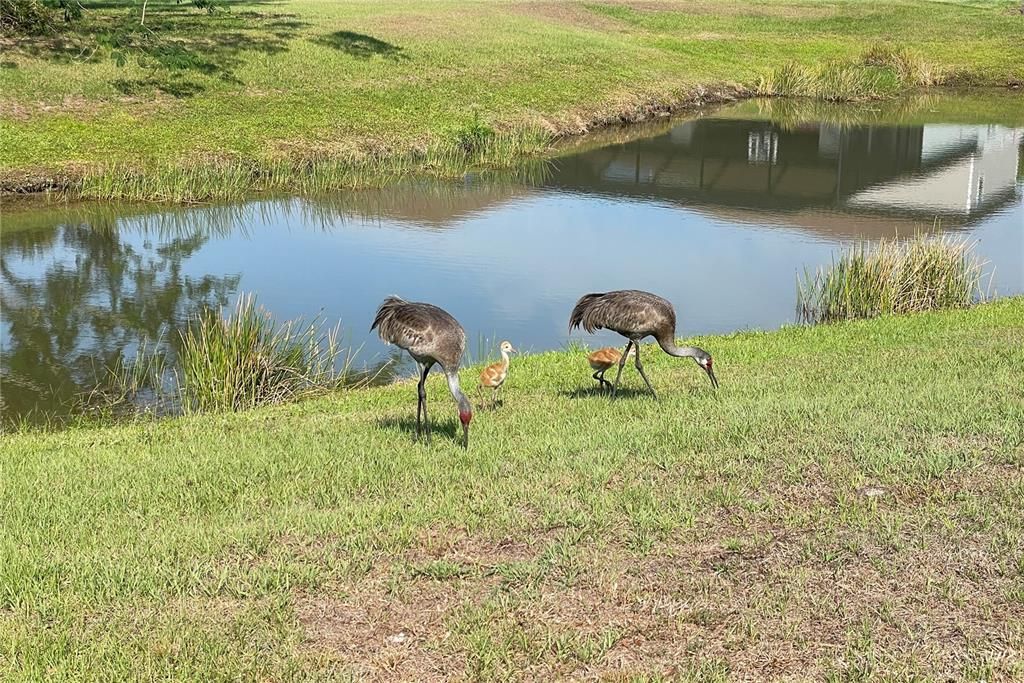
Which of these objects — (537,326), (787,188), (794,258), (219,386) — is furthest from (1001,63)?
(219,386)

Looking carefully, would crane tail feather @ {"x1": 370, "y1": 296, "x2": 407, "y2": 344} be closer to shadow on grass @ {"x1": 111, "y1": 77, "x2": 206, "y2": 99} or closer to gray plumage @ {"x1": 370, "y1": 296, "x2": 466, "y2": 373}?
gray plumage @ {"x1": 370, "y1": 296, "x2": 466, "y2": 373}

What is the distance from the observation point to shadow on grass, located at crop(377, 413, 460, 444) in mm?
9570

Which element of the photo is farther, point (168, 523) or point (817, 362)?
point (817, 362)

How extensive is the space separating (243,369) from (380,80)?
22.4m

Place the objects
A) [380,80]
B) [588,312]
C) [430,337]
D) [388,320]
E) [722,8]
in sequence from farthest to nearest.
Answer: [722,8], [380,80], [588,312], [388,320], [430,337]

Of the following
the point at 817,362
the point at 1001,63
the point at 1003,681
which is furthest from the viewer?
the point at 1001,63

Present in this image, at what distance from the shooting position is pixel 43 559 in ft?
22.6

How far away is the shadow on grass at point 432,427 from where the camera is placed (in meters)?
9.57

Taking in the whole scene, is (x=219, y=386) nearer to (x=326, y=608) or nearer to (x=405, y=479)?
(x=405, y=479)

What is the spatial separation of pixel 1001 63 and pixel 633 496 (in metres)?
46.8

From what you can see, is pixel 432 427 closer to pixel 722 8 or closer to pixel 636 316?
pixel 636 316

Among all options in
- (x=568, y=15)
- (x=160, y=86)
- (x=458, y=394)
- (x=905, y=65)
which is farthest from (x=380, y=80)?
(x=458, y=394)

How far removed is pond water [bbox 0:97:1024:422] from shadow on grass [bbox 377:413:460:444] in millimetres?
4057

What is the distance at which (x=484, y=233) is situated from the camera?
22672mm
